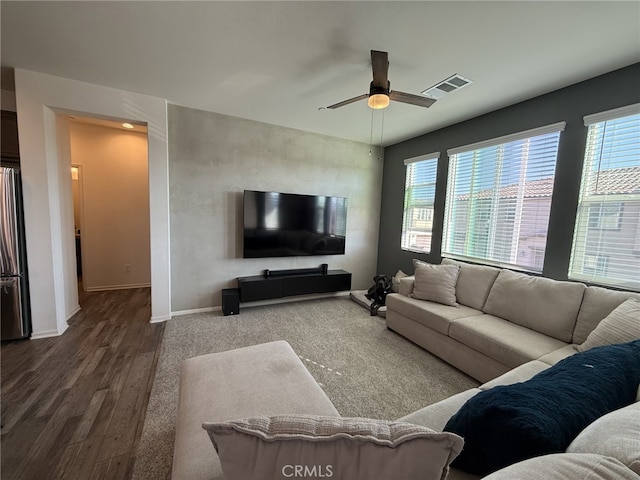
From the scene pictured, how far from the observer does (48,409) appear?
1.82 meters

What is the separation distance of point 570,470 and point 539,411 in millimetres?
237

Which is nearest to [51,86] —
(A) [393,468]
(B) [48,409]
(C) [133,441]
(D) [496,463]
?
(B) [48,409]

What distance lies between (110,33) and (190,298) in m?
2.90

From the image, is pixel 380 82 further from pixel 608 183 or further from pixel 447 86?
pixel 608 183

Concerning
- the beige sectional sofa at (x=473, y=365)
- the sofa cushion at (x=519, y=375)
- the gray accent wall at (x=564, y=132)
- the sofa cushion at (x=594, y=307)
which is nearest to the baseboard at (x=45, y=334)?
the beige sectional sofa at (x=473, y=365)

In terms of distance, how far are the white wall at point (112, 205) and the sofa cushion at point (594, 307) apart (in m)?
5.58

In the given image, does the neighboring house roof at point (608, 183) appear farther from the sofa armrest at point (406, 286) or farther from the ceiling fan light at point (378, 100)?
the ceiling fan light at point (378, 100)

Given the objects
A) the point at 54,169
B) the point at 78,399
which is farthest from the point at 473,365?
the point at 54,169

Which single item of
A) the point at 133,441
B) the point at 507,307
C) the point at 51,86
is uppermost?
the point at 51,86

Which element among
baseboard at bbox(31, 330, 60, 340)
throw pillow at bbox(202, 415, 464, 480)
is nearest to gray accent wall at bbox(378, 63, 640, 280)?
throw pillow at bbox(202, 415, 464, 480)

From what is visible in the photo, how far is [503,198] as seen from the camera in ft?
10.4

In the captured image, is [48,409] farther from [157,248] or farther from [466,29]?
[466,29]

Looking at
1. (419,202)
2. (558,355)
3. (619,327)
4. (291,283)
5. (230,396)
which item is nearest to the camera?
(230,396)

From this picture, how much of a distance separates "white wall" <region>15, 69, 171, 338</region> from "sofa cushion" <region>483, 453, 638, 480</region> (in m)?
3.66
